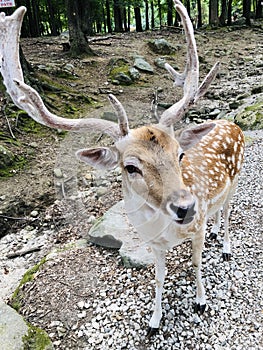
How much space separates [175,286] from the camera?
337 centimetres

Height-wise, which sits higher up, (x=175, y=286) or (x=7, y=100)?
(x=7, y=100)

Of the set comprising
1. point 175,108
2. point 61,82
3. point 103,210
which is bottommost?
point 103,210

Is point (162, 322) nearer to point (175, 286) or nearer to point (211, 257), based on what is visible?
point (175, 286)

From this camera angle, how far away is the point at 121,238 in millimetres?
3986

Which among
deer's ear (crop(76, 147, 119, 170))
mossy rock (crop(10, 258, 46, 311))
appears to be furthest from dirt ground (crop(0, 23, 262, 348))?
deer's ear (crop(76, 147, 119, 170))

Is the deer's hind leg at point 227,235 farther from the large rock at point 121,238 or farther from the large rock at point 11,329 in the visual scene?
the large rock at point 11,329

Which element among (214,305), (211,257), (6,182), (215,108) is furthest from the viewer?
(215,108)

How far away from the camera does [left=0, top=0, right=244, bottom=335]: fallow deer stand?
232cm

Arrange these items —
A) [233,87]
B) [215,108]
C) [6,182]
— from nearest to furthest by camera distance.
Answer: [6,182] < [215,108] < [233,87]

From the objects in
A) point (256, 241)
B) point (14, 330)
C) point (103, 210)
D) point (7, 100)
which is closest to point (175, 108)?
point (256, 241)

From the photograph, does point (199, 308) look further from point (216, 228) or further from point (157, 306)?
point (216, 228)

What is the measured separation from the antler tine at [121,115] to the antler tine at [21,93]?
0.04 m

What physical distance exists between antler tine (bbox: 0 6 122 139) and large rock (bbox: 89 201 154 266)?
157cm

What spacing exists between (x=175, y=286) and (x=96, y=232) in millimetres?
1157
